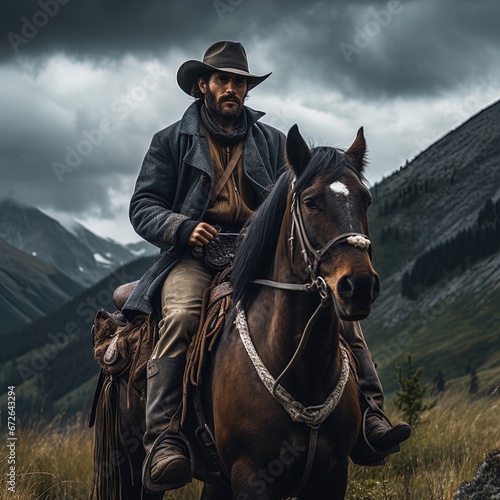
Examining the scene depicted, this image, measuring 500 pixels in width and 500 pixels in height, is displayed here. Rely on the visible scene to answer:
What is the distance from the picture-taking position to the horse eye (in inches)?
197

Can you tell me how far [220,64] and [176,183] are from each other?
1066mm

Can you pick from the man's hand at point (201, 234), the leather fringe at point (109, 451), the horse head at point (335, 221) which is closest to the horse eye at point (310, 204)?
the horse head at point (335, 221)

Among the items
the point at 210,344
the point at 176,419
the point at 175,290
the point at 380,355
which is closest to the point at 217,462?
the point at 176,419

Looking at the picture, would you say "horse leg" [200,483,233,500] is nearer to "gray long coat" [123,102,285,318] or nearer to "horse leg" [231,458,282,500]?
"horse leg" [231,458,282,500]

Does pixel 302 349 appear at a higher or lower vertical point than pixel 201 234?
lower

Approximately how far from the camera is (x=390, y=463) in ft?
32.1

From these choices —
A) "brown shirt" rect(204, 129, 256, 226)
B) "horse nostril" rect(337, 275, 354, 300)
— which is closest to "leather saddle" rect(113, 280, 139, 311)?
"brown shirt" rect(204, 129, 256, 226)

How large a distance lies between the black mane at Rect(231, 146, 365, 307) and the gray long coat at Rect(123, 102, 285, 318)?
75cm

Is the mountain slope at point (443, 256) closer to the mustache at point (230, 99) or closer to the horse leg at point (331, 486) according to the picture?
the mustache at point (230, 99)

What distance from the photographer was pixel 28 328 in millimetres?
199000

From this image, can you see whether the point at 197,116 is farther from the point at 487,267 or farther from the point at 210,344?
the point at 487,267

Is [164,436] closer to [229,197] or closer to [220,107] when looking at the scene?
[229,197]

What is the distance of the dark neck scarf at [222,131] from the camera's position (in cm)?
689

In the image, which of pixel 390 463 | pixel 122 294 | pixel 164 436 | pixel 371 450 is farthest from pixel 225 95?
pixel 390 463
